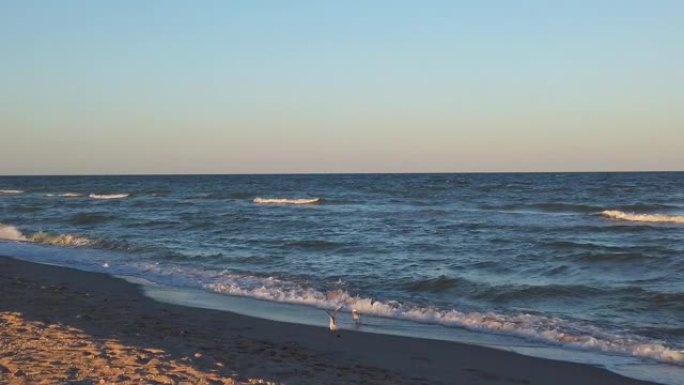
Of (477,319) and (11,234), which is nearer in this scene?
(477,319)

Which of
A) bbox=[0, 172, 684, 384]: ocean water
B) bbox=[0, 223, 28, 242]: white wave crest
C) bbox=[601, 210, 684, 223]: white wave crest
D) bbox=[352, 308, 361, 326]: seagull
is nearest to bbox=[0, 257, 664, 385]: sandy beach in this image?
bbox=[352, 308, 361, 326]: seagull

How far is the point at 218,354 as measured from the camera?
293 inches

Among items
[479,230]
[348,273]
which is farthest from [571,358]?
[479,230]

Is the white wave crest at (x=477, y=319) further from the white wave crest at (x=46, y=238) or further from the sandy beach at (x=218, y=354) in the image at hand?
the white wave crest at (x=46, y=238)

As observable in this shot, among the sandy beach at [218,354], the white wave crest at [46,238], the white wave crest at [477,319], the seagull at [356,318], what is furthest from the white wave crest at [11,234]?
the seagull at [356,318]

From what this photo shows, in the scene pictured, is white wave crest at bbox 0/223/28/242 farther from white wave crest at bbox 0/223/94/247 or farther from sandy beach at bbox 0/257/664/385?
sandy beach at bbox 0/257/664/385

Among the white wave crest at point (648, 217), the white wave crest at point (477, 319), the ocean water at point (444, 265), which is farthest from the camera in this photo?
the white wave crest at point (648, 217)

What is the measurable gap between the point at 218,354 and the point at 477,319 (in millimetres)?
4007

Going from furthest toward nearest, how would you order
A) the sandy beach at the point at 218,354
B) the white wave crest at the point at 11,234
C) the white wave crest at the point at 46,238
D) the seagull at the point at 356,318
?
1. the white wave crest at the point at 11,234
2. the white wave crest at the point at 46,238
3. the seagull at the point at 356,318
4. the sandy beach at the point at 218,354

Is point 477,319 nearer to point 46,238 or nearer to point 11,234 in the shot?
point 46,238

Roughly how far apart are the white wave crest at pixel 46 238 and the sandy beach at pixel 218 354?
11.3 metres

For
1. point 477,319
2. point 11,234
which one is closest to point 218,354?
point 477,319

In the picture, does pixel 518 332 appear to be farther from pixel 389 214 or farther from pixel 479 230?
pixel 389 214

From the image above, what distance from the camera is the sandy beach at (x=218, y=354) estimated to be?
20.8ft
